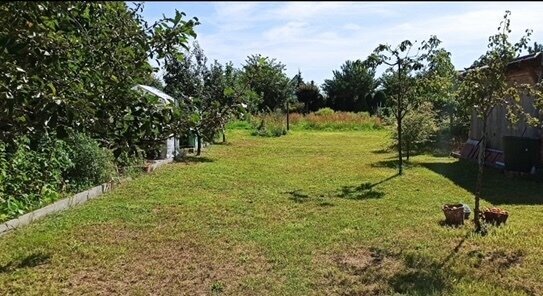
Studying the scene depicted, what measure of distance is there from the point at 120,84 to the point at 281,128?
24450 millimetres

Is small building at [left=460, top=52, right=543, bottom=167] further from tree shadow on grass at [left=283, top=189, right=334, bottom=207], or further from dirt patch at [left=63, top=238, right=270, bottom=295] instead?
dirt patch at [left=63, top=238, right=270, bottom=295]

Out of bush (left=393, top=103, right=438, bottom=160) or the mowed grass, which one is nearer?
the mowed grass

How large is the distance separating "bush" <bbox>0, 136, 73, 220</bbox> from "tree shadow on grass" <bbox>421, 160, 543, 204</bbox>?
24.9 feet

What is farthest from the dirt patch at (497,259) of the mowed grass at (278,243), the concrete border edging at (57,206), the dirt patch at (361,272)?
the concrete border edging at (57,206)

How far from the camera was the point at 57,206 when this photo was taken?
25.5 ft

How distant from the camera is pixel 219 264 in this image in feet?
17.7

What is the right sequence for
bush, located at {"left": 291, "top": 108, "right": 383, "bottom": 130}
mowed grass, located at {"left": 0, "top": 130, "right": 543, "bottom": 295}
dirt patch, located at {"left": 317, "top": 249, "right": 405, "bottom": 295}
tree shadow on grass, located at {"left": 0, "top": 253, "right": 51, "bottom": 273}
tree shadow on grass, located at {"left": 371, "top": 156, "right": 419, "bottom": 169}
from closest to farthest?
1. dirt patch, located at {"left": 317, "top": 249, "right": 405, "bottom": 295}
2. mowed grass, located at {"left": 0, "top": 130, "right": 543, "bottom": 295}
3. tree shadow on grass, located at {"left": 0, "top": 253, "right": 51, "bottom": 273}
4. tree shadow on grass, located at {"left": 371, "top": 156, "right": 419, "bottom": 169}
5. bush, located at {"left": 291, "top": 108, "right": 383, "bottom": 130}

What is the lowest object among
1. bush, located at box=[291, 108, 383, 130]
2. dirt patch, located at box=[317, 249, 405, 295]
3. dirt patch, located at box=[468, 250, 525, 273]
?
dirt patch, located at box=[317, 249, 405, 295]

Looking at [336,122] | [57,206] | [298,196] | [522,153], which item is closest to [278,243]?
[298,196]

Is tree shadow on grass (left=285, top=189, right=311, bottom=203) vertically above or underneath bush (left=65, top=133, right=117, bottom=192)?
underneath

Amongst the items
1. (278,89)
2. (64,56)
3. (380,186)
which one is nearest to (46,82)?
(64,56)

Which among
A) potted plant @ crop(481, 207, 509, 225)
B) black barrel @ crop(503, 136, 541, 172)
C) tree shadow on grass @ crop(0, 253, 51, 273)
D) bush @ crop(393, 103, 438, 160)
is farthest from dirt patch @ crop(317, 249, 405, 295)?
bush @ crop(393, 103, 438, 160)

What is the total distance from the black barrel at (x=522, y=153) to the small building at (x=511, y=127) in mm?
120

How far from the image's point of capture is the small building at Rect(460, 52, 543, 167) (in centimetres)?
1119
